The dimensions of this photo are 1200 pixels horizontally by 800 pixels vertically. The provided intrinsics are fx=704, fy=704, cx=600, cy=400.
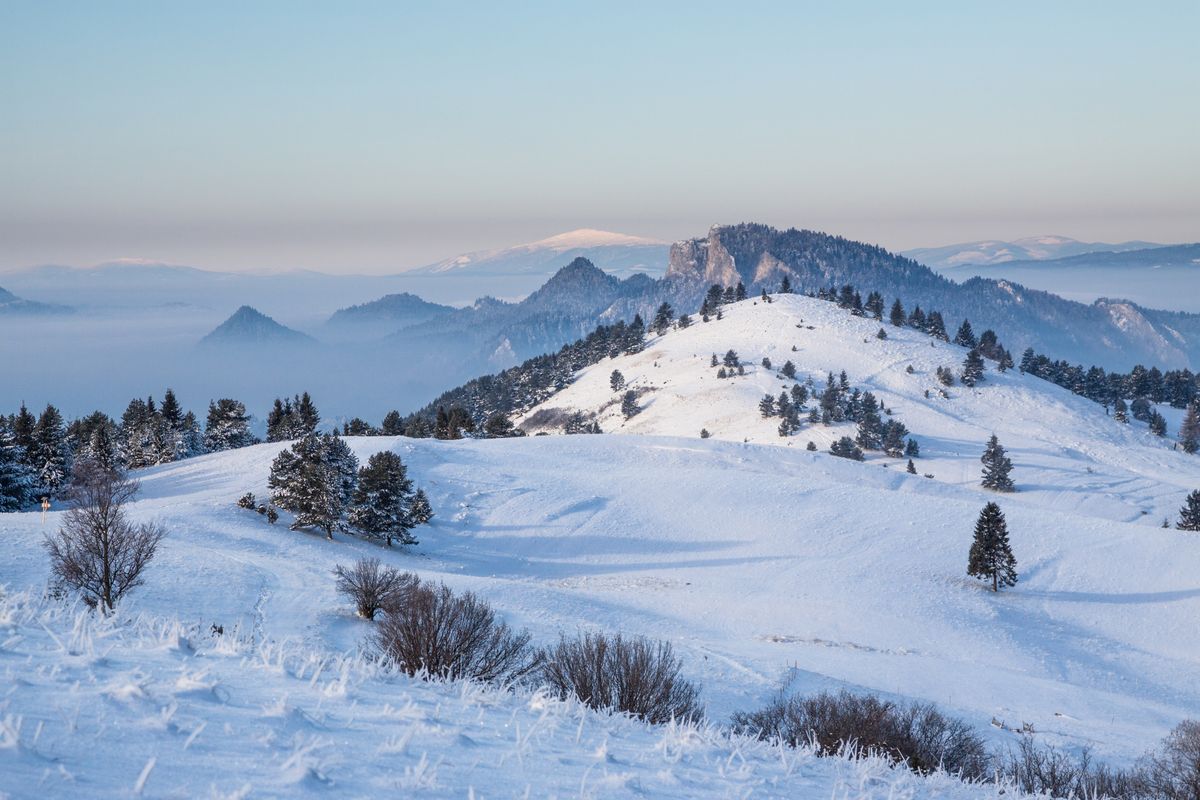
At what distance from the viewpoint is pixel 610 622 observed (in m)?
29.6

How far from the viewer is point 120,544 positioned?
20.4m

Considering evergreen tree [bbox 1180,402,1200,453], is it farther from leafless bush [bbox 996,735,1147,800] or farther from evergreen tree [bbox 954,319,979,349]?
leafless bush [bbox 996,735,1147,800]

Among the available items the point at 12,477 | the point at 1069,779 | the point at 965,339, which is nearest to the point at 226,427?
the point at 12,477

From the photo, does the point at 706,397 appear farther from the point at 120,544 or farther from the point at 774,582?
the point at 120,544

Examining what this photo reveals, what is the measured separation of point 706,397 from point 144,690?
11841cm

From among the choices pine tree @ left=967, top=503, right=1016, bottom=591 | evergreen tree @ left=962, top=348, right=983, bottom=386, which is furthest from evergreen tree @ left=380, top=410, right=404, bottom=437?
evergreen tree @ left=962, top=348, right=983, bottom=386

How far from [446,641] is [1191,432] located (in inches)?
5520

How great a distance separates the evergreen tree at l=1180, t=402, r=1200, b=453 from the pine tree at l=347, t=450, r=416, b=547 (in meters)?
124

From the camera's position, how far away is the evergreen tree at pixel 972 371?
125812 millimetres

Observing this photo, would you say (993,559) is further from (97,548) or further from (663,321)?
(663,321)

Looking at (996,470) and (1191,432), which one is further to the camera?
(1191,432)

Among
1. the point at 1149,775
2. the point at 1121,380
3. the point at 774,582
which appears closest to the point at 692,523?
the point at 774,582

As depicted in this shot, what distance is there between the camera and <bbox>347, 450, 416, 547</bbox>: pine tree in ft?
139

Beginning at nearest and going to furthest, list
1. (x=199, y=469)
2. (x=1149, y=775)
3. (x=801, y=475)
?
(x=1149, y=775) → (x=199, y=469) → (x=801, y=475)
